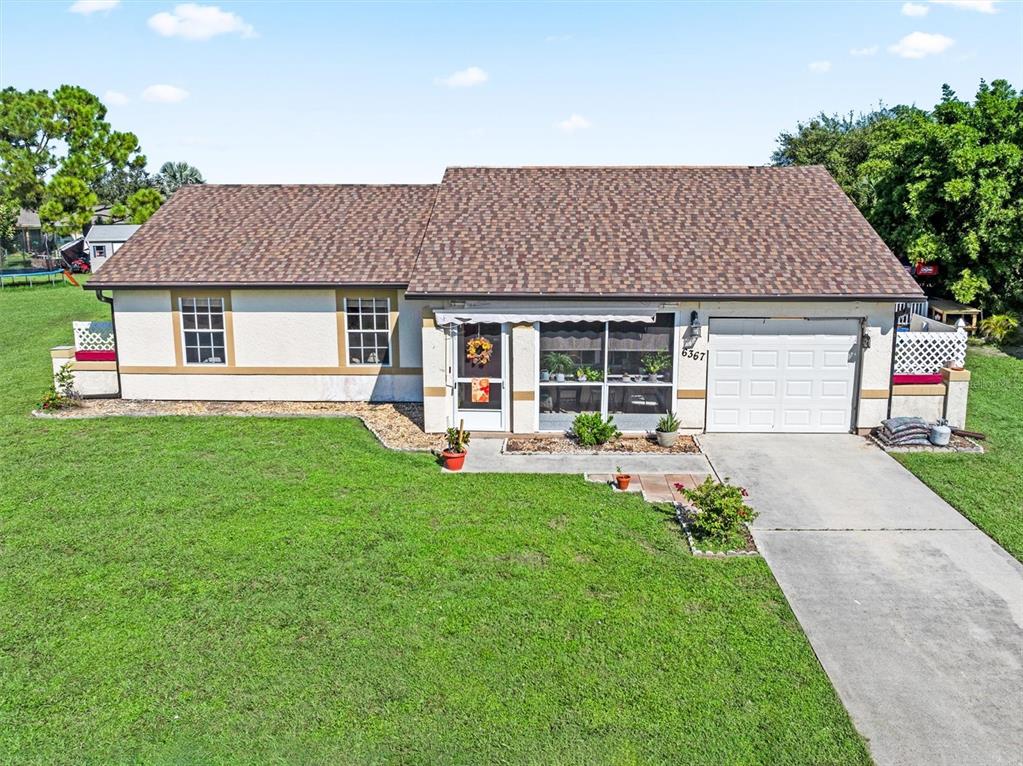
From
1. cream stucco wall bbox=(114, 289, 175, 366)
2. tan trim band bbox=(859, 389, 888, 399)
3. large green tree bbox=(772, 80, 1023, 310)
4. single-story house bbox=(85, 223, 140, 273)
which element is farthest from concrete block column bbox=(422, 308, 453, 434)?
single-story house bbox=(85, 223, 140, 273)

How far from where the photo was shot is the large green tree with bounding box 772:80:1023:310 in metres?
23.6

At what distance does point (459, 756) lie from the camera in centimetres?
720

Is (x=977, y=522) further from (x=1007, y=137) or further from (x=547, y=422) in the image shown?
(x=1007, y=137)

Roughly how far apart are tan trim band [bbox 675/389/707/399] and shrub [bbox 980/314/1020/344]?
13582mm

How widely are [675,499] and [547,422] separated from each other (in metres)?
4.34

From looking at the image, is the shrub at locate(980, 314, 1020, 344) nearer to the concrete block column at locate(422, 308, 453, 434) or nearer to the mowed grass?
the mowed grass

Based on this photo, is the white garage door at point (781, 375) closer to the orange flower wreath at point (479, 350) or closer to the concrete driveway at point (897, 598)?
the concrete driveway at point (897, 598)

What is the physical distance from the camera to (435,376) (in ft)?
55.1

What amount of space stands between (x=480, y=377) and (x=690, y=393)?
14.8 ft

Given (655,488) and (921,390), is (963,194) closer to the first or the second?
(921,390)

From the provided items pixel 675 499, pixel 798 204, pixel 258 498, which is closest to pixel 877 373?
pixel 798 204

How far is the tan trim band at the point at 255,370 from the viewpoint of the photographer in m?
19.5

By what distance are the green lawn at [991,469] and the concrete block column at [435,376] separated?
928 centimetres

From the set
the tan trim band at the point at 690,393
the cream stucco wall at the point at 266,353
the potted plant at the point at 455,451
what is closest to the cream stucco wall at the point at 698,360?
the tan trim band at the point at 690,393
